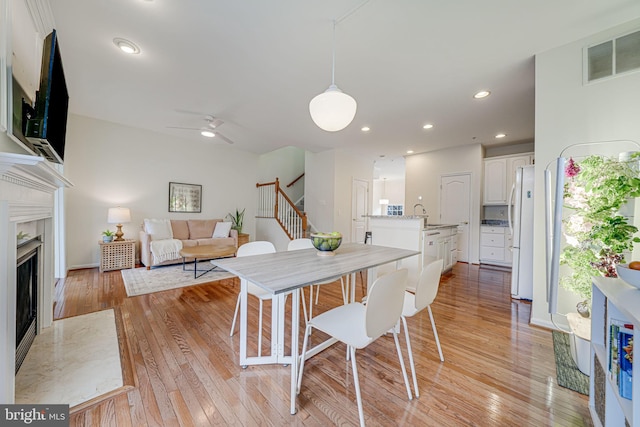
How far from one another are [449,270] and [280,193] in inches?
163

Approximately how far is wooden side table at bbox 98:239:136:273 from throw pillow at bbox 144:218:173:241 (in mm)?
342

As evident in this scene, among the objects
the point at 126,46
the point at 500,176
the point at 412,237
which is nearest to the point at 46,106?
the point at 126,46

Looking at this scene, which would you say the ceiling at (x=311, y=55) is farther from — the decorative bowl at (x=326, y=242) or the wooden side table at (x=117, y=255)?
the wooden side table at (x=117, y=255)

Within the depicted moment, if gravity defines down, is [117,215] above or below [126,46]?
below

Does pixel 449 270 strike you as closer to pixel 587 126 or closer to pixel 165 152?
pixel 587 126

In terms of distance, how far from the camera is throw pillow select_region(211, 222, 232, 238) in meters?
5.16

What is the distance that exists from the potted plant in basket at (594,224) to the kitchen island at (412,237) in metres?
1.72

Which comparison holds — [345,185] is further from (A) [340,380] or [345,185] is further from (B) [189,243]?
(A) [340,380]

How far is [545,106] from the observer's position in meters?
2.22

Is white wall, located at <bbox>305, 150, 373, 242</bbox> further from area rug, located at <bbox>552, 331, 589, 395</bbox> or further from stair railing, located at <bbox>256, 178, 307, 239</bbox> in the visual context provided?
area rug, located at <bbox>552, 331, 589, 395</bbox>

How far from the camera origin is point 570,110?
2.11 metres

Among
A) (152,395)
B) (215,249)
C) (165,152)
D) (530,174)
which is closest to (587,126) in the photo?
(530,174)

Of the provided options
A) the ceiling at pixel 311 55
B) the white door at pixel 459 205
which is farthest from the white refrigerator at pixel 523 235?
A: the white door at pixel 459 205

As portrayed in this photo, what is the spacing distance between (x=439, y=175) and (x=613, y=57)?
3.88m
